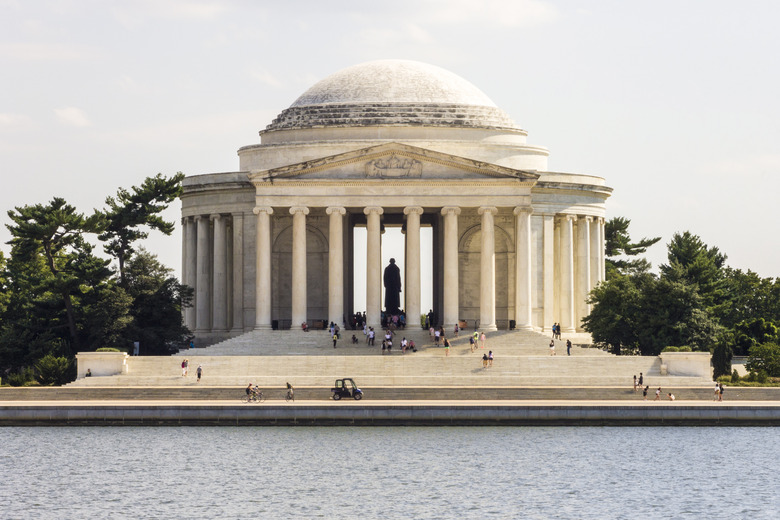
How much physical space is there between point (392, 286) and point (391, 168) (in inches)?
681

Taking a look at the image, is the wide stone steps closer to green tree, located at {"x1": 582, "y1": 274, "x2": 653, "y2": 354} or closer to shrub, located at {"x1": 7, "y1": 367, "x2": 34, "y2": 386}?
shrub, located at {"x1": 7, "y1": 367, "x2": 34, "y2": 386}

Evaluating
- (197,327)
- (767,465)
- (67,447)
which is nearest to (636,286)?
(197,327)

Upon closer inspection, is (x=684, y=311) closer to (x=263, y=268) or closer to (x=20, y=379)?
(x=263, y=268)

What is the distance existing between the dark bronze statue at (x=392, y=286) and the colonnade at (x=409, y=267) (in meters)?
7.81

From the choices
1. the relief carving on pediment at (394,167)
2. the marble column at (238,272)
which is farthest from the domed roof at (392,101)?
the marble column at (238,272)

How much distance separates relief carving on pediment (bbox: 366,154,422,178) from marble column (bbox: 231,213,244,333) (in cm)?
1250

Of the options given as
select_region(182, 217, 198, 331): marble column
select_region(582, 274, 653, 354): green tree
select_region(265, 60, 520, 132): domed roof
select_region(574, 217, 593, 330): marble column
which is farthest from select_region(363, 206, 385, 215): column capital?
select_region(574, 217, 593, 330): marble column

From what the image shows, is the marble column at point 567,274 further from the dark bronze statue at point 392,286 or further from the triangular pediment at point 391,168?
the dark bronze statue at point 392,286

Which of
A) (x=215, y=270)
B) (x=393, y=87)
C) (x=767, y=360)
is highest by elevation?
(x=393, y=87)

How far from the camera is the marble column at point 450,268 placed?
11000 cm

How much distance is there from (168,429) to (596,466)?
23649mm

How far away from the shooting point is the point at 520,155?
118 m

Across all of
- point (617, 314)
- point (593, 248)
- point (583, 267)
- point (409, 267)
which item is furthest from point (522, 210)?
point (593, 248)

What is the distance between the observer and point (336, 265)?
362ft
